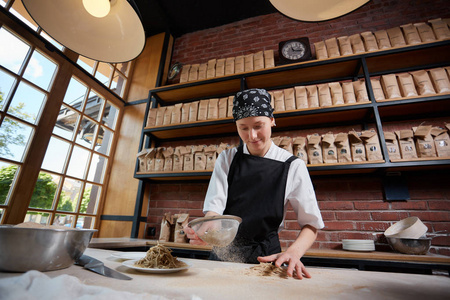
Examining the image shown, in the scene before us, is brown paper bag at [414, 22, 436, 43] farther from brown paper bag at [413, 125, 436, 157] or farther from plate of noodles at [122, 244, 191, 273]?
plate of noodles at [122, 244, 191, 273]

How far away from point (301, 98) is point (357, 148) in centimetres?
68

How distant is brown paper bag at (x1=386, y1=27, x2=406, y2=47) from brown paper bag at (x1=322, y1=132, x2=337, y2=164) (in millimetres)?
1121

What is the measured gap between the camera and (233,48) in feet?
10.2

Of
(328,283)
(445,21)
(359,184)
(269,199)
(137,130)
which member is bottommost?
(328,283)

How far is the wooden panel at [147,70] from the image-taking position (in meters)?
3.16

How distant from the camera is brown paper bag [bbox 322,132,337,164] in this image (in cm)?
192

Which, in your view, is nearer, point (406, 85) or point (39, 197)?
point (406, 85)

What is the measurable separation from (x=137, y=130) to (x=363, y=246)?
2.73 metres

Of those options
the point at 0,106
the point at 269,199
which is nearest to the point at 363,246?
the point at 269,199

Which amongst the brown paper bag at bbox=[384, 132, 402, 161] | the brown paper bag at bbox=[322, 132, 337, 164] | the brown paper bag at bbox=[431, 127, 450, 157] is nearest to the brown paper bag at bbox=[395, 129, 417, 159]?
the brown paper bag at bbox=[384, 132, 402, 161]

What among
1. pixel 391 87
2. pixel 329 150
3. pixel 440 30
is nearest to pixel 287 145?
pixel 329 150

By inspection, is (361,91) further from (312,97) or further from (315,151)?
(315,151)

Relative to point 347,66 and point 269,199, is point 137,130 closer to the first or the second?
point 269,199

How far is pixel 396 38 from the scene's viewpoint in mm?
2115
